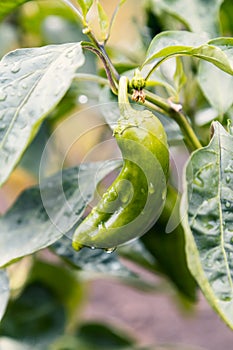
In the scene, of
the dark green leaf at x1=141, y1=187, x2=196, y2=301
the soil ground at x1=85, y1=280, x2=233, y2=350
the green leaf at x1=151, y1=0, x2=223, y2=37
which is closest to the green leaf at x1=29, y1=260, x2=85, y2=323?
the dark green leaf at x1=141, y1=187, x2=196, y2=301

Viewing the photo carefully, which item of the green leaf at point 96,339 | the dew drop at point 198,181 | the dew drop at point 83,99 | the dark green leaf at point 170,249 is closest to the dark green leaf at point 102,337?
the green leaf at point 96,339

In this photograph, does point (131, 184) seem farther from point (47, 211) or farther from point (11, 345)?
point (11, 345)

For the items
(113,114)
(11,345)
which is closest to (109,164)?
(113,114)

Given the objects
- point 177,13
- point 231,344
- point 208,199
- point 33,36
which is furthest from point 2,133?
point 231,344

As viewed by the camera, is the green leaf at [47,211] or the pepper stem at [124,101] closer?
the pepper stem at [124,101]

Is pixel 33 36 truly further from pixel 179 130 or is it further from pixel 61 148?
pixel 179 130

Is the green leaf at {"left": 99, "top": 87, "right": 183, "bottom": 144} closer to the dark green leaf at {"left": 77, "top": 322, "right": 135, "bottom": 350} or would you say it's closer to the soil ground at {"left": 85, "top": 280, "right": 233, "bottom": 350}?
the dark green leaf at {"left": 77, "top": 322, "right": 135, "bottom": 350}

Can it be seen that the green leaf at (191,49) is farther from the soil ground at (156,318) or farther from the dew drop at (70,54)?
the soil ground at (156,318)
